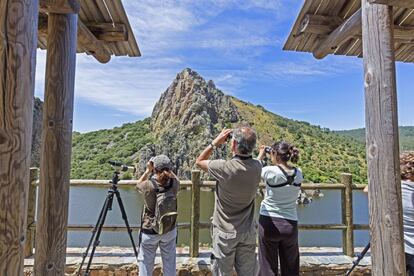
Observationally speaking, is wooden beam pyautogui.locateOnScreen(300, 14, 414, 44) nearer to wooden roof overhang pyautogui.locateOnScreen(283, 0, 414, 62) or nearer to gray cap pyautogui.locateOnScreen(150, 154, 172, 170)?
wooden roof overhang pyautogui.locateOnScreen(283, 0, 414, 62)

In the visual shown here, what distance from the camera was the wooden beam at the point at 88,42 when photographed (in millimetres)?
1898

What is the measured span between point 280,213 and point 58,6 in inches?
74.3

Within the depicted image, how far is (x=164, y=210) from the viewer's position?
84.7 inches

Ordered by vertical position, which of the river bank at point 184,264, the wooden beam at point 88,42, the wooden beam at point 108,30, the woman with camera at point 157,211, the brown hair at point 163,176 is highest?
the wooden beam at point 108,30

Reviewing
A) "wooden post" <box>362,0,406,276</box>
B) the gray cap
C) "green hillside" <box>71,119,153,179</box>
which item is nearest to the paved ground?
the gray cap

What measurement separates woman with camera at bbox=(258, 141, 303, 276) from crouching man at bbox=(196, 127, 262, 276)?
0.30m

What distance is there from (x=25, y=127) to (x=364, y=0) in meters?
1.59

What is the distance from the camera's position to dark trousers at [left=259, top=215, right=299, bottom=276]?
218 centimetres

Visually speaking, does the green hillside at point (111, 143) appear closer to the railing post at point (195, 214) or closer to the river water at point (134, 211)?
the river water at point (134, 211)

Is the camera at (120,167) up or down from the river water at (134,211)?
up

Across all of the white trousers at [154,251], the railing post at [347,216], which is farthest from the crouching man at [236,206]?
the railing post at [347,216]

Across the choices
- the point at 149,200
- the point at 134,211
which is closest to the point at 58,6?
the point at 149,200

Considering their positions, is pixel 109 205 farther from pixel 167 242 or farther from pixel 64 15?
pixel 64 15

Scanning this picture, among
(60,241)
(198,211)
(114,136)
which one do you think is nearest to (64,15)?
(60,241)
